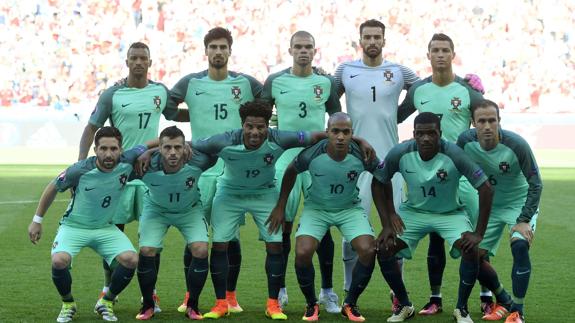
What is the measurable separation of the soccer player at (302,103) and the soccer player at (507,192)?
1.15 metres

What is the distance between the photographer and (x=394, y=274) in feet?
21.4

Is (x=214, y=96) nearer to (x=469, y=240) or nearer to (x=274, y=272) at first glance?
(x=274, y=272)

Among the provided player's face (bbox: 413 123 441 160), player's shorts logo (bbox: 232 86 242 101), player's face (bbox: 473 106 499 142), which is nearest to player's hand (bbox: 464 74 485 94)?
player's face (bbox: 473 106 499 142)

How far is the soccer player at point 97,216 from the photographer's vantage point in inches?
253

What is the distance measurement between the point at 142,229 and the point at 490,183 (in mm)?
2401

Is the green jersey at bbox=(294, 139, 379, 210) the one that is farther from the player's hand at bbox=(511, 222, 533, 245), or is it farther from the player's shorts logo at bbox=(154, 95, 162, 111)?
the player's shorts logo at bbox=(154, 95, 162, 111)

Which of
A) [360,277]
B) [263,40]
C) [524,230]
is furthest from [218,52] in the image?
[263,40]

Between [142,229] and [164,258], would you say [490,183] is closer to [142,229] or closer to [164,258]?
[142,229]

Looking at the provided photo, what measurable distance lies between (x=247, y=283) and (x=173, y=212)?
5.35ft

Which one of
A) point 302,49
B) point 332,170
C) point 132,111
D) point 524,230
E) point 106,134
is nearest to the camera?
point 524,230

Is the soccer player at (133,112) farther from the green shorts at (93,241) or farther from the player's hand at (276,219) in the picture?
the player's hand at (276,219)

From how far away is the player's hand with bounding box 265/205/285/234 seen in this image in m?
6.68

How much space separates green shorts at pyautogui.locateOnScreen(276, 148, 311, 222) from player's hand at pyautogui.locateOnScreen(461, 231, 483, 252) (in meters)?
1.26

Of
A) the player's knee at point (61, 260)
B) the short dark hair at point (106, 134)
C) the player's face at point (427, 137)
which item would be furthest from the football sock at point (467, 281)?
the player's knee at point (61, 260)
